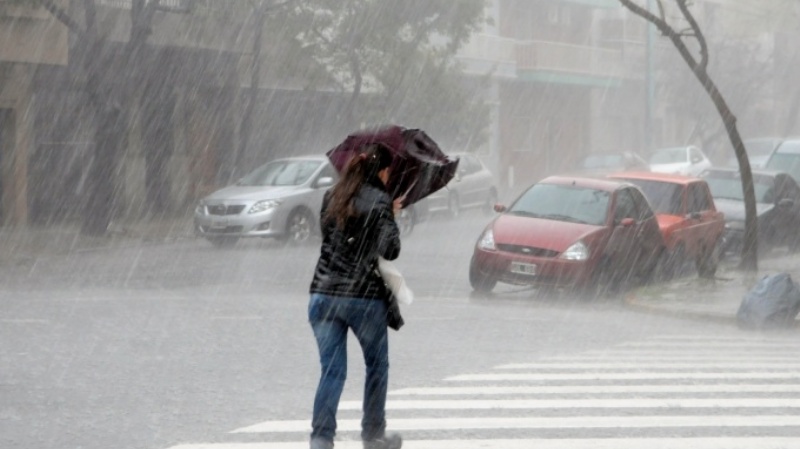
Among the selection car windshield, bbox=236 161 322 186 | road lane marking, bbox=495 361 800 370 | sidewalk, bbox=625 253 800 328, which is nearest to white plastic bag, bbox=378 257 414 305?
road lane marking, bbox=495 361 800 370

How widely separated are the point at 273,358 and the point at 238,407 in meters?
2.46

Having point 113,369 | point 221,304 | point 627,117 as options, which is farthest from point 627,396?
point 627,117

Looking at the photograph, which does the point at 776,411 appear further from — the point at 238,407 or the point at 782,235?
the point at 782,235

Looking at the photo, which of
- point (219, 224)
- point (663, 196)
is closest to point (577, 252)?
point (663, 196)

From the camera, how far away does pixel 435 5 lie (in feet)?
123

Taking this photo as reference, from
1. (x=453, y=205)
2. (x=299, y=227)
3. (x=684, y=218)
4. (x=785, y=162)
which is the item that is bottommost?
(x=453, y=205)

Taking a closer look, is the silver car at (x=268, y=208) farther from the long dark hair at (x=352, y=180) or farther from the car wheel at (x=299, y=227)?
the long dark hair at (x=352, y=180)

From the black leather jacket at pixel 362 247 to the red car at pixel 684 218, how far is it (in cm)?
1329

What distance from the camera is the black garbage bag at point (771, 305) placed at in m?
15.4

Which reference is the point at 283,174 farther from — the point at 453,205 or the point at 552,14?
the point at 552,14

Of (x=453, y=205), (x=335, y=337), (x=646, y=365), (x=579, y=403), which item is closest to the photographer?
(x=335, y=337)

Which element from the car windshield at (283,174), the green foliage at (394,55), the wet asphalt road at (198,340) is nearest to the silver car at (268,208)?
the car windshield at (283,174)

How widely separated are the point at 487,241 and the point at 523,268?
75 cm

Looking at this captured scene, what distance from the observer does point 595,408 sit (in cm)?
954
